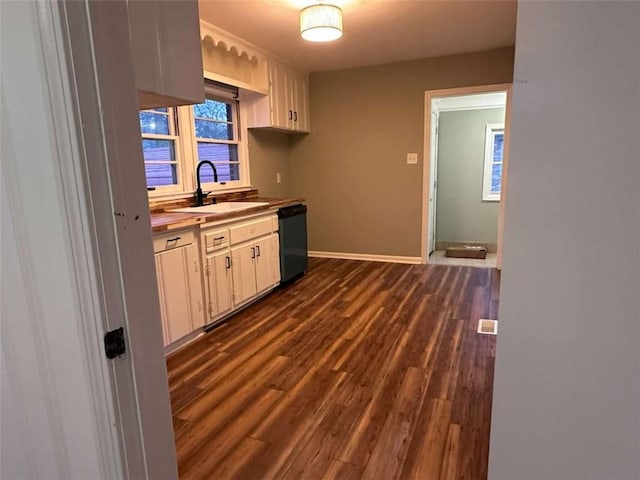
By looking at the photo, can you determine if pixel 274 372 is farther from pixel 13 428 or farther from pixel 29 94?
pixel 29 94

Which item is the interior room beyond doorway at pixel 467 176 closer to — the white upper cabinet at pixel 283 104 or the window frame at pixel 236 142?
the white upper cabinet at pixel 283 104

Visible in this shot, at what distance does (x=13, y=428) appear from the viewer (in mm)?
871

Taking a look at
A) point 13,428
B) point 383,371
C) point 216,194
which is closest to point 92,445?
point 13,428

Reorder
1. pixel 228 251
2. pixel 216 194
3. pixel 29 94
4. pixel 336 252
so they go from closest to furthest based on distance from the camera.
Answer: pixel 29 94
pixel 228 251
pixel 216 194
pixel 336 252

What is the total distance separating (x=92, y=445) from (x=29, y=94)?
67cm

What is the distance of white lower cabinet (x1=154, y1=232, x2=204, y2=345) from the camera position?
98.8 inches

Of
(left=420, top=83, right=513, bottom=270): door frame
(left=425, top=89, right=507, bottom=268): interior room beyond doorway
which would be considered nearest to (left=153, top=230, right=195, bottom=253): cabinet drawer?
(left=420, top=83, right=513, bottom=270): door frame

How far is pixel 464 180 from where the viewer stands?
634 centimetres

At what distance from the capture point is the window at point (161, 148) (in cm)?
321

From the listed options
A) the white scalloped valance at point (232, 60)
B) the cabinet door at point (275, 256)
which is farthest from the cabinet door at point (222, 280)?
the white scalloped valance at point (232, 60)

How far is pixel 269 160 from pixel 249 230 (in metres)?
1.82

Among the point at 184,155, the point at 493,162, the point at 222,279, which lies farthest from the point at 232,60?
the point at 493,162

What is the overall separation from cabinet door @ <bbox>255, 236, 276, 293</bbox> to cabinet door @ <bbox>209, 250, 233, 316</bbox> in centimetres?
42

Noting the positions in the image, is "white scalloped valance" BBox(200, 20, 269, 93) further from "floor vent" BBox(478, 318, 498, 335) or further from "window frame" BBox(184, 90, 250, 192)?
"floor vent" BBox(478, 318, 498, 335)
